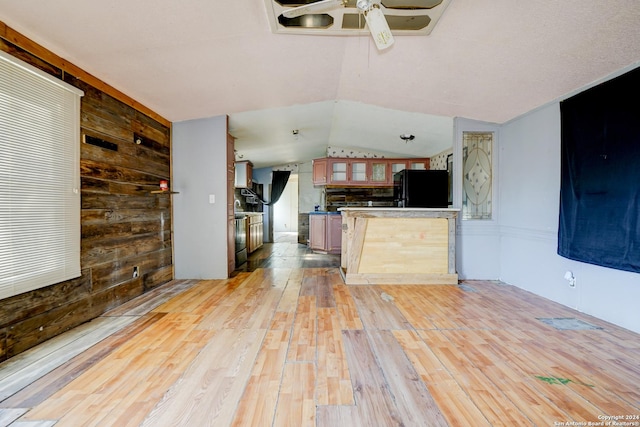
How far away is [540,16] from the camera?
1866mm

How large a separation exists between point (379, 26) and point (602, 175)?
2.35 meters

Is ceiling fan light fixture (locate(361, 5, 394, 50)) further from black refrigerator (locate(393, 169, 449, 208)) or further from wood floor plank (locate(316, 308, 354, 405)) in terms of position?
black refrigerator (locate(393, 169, 449, 208))

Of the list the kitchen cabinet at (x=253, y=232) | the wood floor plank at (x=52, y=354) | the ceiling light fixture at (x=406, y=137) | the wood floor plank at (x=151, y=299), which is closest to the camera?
the wood floor plank at (x=52, y=354)

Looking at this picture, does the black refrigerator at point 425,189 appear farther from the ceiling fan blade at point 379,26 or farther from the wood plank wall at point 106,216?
the wood plank wall at point 106,216

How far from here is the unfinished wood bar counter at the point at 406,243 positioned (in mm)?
3725

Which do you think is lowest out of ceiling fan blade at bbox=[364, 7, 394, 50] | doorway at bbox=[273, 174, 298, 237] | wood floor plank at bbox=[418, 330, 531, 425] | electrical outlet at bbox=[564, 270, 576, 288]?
wood floor plank at bbox=[418, 330, 531, 425]

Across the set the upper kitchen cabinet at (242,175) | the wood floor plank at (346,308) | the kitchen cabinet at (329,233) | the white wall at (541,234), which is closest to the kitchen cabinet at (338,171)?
the kitchen cabinet at (329,233)

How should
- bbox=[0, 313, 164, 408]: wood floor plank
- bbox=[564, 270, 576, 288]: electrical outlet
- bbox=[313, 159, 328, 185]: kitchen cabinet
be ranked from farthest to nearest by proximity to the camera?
bbox=[313, 159, 328, 185]: kitchen cabinet < bbox=[564, 270, 576, 288]: electrical outlet < bbox=[0, 313, 164, 408]: wood floor plank

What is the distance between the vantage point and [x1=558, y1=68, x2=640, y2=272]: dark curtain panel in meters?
2.17

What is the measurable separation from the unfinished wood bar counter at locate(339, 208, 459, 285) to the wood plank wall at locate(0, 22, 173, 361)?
2492mm

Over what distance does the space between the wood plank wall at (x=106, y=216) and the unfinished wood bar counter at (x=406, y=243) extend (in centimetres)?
249

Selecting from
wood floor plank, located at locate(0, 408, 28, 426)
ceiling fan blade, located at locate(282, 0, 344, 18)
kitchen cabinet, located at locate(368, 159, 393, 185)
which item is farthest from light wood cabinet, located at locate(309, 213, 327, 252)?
wood floor plank, located at locate(0, 408, 28, 426)

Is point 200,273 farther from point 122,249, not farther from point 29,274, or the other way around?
point 29,274

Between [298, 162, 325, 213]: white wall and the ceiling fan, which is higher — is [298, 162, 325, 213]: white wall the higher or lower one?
the lower one
